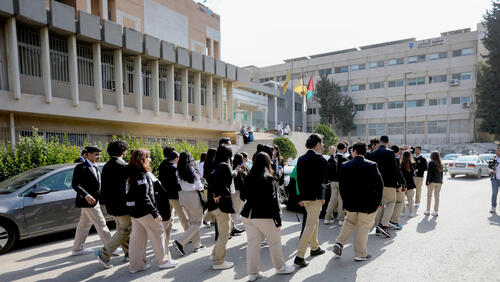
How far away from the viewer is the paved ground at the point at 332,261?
4070 millimetres

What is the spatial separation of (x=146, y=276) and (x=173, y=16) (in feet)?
64.8

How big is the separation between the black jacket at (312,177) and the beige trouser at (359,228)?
2.17ft

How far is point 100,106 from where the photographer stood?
48.2 feet

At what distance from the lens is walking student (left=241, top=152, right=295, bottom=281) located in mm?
3805

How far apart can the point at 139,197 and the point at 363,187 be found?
3329 millimetres

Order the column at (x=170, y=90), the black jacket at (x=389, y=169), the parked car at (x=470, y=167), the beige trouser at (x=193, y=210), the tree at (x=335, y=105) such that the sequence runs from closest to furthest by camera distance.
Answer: the beige trouser at (x=193, y=210) < the black jacket at (x=389, y=169) < the parked car at (x=470, y=167) < the column at (x=170, y=90) < the tree at (x=335, y=105)

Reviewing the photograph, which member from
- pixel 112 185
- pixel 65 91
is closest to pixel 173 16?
pixel 65 91

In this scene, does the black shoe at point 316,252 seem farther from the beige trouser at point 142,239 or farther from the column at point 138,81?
the column at point 138,81

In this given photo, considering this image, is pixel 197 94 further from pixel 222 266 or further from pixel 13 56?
pixel 222 266

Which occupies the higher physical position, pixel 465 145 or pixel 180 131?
pixel 180 131

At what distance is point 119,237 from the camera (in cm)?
441

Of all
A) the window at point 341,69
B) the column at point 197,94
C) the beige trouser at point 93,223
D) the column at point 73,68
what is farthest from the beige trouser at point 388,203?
the window at point 341,69

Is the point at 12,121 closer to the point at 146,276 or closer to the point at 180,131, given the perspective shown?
the point at 180,131

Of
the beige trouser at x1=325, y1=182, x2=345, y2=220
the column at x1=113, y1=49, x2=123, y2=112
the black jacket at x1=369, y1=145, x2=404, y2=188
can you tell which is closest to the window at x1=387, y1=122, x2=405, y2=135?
the column at x1=113, y1=49, x2=123, y2=112
